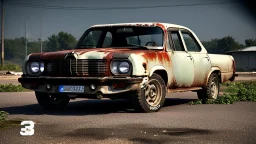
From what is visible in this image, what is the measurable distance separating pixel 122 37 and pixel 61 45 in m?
130

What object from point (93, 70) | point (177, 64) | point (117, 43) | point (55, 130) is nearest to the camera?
point (55, 130)

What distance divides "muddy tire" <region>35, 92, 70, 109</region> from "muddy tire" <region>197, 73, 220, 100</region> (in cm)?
330

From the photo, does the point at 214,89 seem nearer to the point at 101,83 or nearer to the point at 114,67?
the point at 114,67

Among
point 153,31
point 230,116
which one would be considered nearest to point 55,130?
point 230,116

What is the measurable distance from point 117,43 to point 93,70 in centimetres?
179

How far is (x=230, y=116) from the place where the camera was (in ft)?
24.7

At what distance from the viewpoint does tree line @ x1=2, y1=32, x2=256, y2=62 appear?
393 ft

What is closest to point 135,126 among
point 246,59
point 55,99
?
point 55,99

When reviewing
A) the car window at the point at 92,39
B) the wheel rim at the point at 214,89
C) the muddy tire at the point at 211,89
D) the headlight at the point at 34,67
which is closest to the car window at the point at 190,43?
the muddy tire at the point at 211,89

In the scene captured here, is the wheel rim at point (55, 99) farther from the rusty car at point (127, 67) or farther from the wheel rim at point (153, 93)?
the wheel rim at point (153, 93)

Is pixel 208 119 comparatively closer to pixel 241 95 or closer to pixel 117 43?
pixel 117 43

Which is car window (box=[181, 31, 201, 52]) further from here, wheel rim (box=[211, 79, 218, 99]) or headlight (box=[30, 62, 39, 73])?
headlight (box=[30, 62, 39, 73])

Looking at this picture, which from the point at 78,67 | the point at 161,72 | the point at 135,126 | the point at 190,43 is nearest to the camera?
the point at 135,126

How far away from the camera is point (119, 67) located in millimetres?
7469
